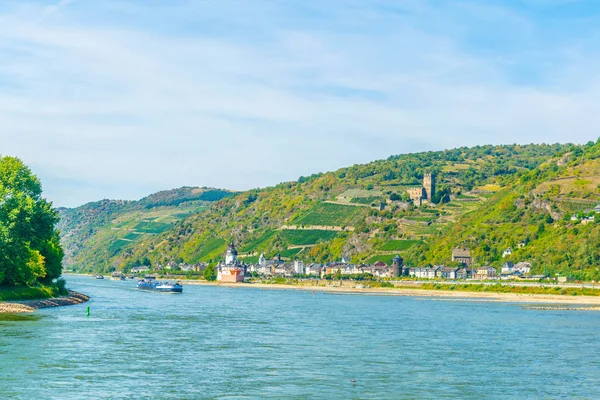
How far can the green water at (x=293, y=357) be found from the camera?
111 feet

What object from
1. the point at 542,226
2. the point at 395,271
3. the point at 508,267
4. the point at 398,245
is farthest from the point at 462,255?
the point at 398,245

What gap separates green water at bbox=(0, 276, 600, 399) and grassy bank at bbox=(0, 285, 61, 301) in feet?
12.2

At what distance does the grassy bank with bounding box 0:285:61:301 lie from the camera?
6789 centimetres

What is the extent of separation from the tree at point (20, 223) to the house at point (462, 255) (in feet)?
294

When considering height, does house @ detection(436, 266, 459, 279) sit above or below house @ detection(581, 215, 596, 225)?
below

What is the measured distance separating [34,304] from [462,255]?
97268 mm

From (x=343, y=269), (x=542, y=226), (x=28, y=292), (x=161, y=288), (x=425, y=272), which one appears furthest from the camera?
(x=343, y=269)

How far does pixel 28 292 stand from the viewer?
239 feet

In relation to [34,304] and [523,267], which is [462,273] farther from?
[34,304]

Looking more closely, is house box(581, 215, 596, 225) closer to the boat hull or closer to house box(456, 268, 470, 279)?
house box(456, 268, 470, 279)

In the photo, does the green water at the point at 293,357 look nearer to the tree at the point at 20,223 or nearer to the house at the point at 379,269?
the tree at the point at 20,223

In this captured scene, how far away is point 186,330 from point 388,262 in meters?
120

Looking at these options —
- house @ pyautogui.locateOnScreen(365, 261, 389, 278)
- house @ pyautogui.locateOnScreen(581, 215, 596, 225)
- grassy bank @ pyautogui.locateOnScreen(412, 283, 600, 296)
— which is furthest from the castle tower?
house @ pyautogui.locateOnScreen(581, 215, 596, 225)

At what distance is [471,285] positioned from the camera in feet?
424
